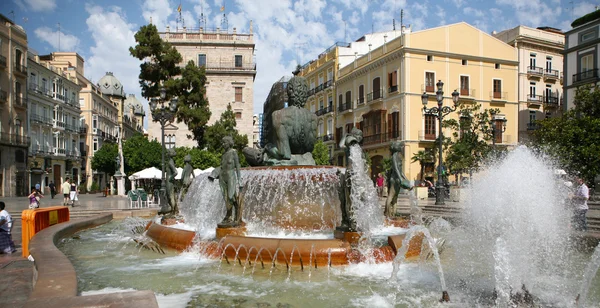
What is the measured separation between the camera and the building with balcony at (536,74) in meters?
38.9

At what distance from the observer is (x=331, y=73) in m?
46.2

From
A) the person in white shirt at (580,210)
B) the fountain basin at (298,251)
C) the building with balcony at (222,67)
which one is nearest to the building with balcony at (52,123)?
the building with balcony at (222,67)

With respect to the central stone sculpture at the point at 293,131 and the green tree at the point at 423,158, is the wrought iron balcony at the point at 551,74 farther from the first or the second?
the central stone sculpture at the point at 293,131

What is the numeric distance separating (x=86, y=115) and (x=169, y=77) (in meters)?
32.2

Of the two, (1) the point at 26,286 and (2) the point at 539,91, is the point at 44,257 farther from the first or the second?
(2) the point at 539,91

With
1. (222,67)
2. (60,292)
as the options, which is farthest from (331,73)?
(60,292)

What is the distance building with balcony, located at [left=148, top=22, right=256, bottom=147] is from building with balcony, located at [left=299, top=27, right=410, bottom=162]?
730 centimetres

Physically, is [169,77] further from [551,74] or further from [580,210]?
[551,74]

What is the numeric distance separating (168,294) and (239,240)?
5.31 ft

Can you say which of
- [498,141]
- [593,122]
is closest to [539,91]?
[498,141]

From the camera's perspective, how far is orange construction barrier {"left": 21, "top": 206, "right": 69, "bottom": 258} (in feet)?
25.2

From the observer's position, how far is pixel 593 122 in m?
20.0

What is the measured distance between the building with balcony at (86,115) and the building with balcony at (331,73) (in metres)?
28.5

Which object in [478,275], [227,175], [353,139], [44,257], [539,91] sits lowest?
[478,275]
